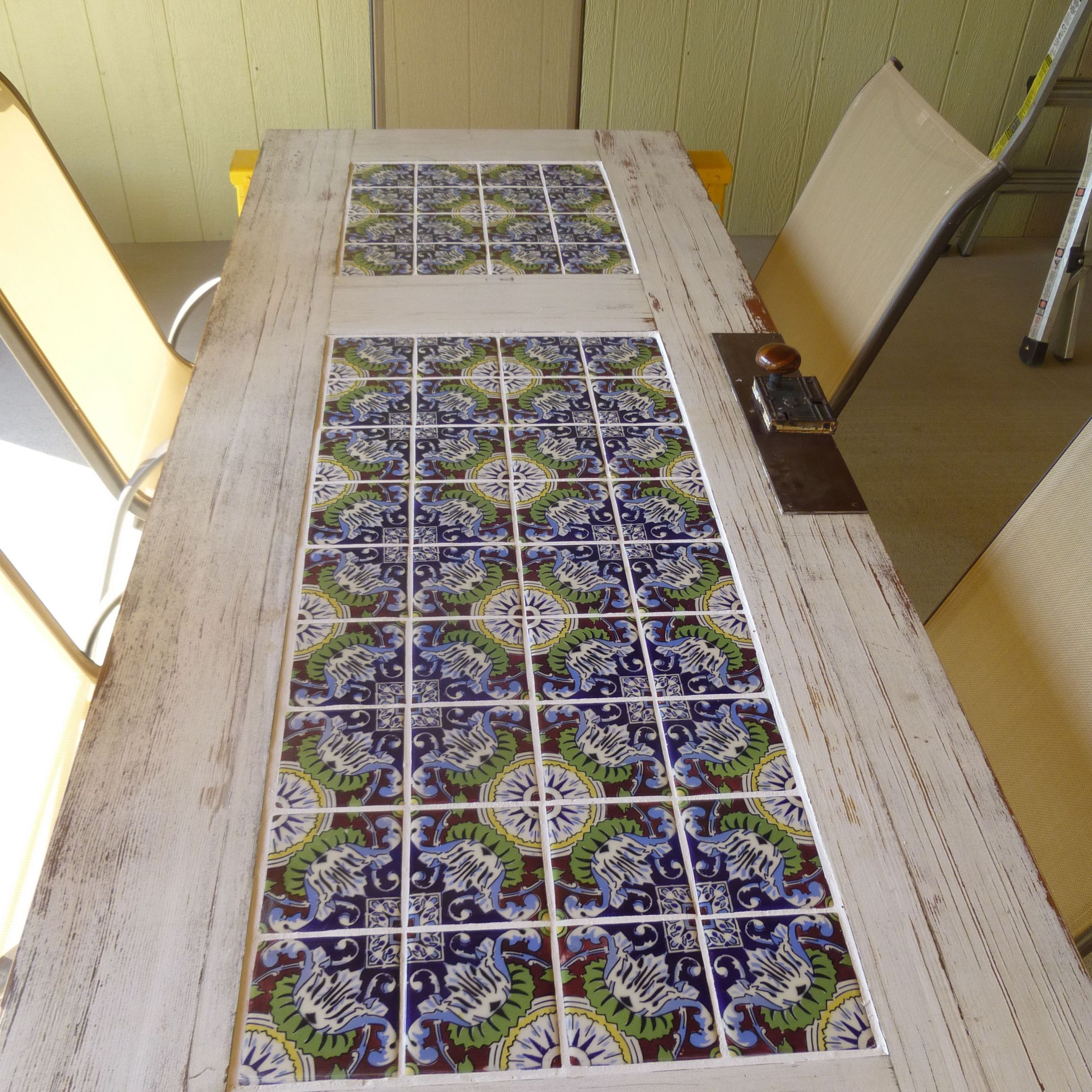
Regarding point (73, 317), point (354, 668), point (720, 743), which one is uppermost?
point (73, 317)

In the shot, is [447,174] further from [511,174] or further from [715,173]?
[715,173]

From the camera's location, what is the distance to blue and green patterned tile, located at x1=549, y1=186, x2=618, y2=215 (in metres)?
1.70

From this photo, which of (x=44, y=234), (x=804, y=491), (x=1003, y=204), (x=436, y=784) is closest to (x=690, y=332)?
(x=804, y=491)

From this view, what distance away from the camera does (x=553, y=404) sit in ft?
4.09

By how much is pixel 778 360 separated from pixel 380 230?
0.72 metres

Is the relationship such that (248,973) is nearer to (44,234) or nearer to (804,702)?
(804,702)

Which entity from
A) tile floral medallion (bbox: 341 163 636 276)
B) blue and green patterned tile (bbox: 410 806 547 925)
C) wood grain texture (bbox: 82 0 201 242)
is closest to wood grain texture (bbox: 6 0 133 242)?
wood grain texture (bbox: 82 0 201 242)

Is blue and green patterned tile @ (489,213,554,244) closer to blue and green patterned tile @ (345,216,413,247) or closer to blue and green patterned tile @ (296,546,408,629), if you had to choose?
blue and green patterned tile @ (345,216,413,247)

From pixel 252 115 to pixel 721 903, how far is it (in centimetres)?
291

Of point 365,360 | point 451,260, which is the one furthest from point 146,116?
point 365,360

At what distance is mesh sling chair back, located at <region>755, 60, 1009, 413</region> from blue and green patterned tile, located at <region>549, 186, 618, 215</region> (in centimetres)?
38

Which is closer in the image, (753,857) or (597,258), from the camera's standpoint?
(753,857)

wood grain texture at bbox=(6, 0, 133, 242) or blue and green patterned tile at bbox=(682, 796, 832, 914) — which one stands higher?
wood grain texture at bbox=(6, 0, 133, 242)

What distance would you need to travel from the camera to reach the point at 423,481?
3.67ft
